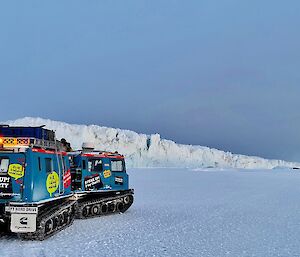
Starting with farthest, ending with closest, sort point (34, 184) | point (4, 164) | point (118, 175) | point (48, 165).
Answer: point (118, 175)
point (48, 165)
point (4, 164)
point (34, 184)

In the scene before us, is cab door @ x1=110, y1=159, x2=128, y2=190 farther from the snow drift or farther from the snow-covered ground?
the snow drift

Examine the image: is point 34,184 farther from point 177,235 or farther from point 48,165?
point 177,235

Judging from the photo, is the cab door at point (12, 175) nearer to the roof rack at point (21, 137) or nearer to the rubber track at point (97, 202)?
the roof rack at point (21, 137)

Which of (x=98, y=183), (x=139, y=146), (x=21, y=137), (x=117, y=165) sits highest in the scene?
(x=139, y=146)

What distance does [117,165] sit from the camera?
14.8m

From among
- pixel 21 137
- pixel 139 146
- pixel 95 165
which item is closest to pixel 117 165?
pixel 95 165

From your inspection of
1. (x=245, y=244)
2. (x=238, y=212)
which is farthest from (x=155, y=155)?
(x=245, y=244)

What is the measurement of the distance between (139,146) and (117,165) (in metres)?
55.6

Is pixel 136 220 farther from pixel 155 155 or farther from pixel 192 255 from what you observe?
pixel 155 155

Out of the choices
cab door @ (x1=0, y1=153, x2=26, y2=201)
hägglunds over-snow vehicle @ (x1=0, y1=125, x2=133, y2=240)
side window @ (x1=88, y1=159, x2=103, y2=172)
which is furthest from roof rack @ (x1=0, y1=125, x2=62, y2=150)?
side window @ (x1=88, y1=159, x2=103, y2=172)

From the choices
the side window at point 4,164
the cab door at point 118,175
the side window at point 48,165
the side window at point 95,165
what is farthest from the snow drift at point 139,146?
the side window at point 4,164

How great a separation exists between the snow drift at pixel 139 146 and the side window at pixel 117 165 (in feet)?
163

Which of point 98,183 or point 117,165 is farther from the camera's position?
point 117,165

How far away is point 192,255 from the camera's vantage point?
26.1 ft
